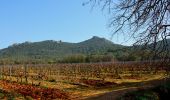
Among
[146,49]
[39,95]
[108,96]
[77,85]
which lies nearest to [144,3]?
[146,49]

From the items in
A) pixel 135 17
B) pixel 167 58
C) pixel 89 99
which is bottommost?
pixel 89 99

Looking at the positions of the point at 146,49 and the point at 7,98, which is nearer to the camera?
the point at 146,49

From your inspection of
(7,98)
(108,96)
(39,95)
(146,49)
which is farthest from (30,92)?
(146,49)

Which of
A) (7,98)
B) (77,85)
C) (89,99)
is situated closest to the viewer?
(7,98)

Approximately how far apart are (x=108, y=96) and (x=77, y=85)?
1565 centimetres

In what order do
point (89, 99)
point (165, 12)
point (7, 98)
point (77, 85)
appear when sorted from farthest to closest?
point (77, 85), point (89, 99), point (7, 98), point (165, 12)

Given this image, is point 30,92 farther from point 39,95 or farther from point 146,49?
point 146,49

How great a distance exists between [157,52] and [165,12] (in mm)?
1519

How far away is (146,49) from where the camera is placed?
49.3 feet

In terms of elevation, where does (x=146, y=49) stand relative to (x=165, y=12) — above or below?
below

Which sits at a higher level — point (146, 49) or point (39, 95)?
point (146, 49)

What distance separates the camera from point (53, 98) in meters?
24.9

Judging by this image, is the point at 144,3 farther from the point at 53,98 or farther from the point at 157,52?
the point at 53,98

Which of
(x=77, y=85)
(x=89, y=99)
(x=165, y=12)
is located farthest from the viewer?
(x=77, y=85)
